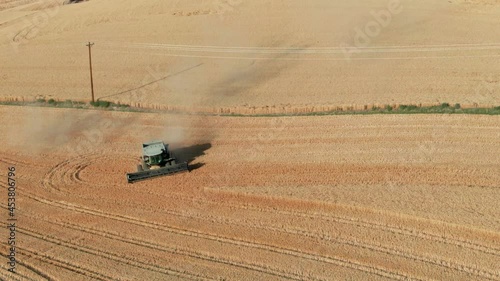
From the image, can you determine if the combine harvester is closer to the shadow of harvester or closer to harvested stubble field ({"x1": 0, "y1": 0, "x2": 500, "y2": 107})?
the shadow of harvester

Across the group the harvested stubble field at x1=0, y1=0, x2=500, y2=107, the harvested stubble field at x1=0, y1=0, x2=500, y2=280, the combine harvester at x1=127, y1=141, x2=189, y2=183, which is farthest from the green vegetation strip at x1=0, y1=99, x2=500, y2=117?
the combine harvester at x1=127, y1=141, x2=189, y2=183

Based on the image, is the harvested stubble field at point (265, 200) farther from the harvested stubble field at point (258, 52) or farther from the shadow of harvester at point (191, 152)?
the harvested stubble field at point (258, 52)

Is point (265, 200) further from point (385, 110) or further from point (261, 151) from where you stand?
point (385, 110)

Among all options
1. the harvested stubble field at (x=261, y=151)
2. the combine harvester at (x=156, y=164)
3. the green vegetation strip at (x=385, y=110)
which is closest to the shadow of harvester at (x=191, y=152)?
the harvested stubble field at (x=261, y=151)

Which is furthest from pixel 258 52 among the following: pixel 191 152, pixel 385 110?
pixel 191 152

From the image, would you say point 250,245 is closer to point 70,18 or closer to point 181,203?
point 181,203

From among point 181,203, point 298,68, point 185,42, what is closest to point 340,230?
point 181,203
